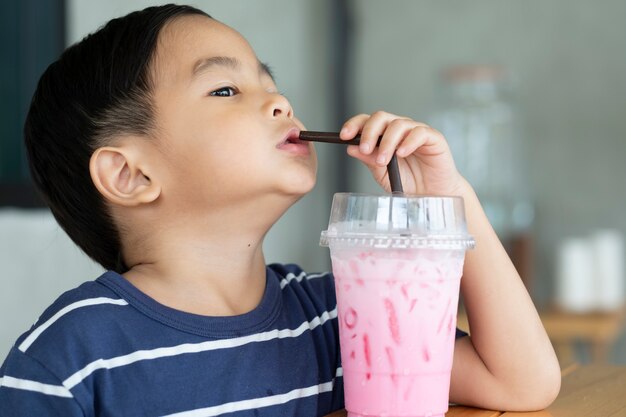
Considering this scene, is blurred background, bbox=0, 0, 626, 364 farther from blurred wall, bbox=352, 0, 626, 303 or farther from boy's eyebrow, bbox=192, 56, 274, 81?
boy's eyebrow, bbox=192, 56, 274, 81

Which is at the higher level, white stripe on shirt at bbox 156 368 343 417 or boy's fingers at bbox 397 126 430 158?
boy's fingers at bbox 397 126 430 158

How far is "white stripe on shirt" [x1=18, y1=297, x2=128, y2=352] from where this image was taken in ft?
2.95

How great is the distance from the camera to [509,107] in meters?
4.07

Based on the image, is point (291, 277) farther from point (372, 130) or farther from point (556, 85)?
point (556, 85)

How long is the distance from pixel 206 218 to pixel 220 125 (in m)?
0.12

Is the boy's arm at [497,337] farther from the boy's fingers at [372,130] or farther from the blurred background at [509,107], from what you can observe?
the blurred background at [509,107]

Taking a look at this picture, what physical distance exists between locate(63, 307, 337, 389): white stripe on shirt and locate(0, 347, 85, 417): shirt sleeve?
14mm

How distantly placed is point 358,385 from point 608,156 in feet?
11.4

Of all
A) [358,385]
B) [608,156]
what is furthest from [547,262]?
[358,385]

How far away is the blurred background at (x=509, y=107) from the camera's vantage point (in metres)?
3.82

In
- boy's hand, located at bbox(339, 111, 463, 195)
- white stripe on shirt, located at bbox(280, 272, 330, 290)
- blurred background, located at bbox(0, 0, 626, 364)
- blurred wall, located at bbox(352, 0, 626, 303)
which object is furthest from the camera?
blurred wall, located at bbox(352, 0, 626, 303)

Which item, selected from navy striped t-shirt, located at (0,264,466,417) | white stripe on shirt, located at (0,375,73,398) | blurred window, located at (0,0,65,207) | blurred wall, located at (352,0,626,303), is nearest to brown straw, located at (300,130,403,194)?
navy striped t-shirt, located at (0,264,466,417)

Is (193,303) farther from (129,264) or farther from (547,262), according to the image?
(547,262)

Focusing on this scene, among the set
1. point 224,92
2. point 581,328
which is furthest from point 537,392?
point 581,328
